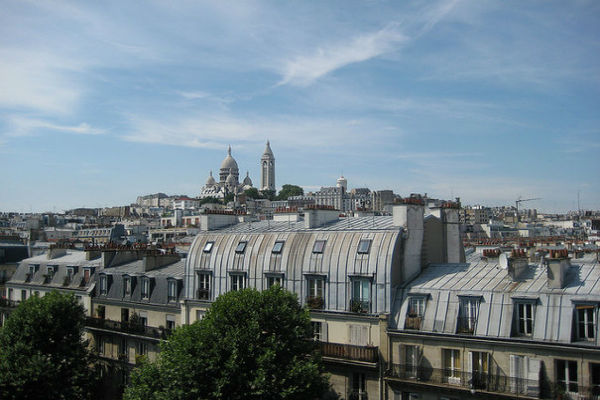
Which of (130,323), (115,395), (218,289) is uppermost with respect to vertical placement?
(218,289)

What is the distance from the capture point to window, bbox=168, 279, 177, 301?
3797 cm

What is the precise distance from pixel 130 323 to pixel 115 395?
187 inches

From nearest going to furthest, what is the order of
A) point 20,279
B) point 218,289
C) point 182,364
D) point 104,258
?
point 182,364
point 218,289
point 104,258
point 20,279

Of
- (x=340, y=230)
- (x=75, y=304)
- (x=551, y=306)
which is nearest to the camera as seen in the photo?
(x=551, y=306)

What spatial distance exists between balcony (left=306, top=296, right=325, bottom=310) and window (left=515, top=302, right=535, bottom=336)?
939 cm

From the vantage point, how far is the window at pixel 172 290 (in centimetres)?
3797

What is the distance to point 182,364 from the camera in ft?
84.0

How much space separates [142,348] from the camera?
3894 centimetres

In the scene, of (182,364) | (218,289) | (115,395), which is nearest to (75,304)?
(115,395)

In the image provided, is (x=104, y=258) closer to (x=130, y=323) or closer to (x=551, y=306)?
(x=130, y=323)

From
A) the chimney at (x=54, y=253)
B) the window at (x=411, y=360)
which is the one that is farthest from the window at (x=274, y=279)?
the chimney at (x=54, y=253)

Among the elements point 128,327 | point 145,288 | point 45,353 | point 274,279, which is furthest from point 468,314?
point 45,353

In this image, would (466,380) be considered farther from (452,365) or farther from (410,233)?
(410,233)

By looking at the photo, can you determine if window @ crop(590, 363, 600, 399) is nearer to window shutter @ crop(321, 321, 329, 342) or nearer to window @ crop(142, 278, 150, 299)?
window shutter @ crop(321, 321, 329, 342)
